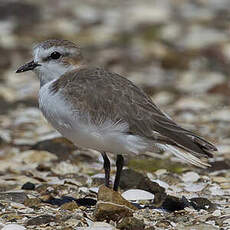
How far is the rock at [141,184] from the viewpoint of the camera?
495cm

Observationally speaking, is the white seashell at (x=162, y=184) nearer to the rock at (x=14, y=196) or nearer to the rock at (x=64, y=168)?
the rock at (x=64, y=168)

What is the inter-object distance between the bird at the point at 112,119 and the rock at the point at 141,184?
0.43 meters

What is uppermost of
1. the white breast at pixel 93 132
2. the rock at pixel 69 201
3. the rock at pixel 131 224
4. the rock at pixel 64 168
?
the white breast at pixel 93 132

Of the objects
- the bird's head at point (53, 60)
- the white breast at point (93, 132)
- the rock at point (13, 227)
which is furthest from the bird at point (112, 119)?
the rock at point (13, 227)

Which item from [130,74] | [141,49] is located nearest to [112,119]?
[130,74]

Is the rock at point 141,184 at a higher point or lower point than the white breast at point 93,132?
lower

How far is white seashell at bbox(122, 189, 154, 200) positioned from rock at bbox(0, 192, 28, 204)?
808mm

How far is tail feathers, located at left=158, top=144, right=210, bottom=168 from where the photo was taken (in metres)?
4.54

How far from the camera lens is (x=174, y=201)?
189 inches

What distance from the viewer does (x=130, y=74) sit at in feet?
30.3

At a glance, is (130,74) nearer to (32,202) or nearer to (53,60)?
(53,60)

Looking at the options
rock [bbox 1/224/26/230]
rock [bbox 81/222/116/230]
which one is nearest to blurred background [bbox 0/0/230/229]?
rock [bbox 1/224/26/230]

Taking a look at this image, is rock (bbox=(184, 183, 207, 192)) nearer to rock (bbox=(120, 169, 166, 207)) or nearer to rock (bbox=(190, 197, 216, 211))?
rock (bbox=(120, 169, 166, 207))

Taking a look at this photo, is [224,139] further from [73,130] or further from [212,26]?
[212,26]
